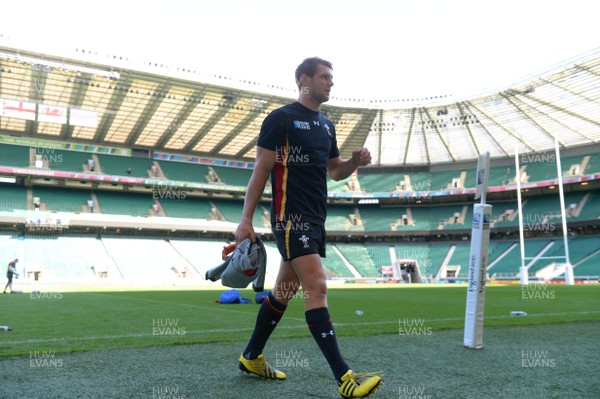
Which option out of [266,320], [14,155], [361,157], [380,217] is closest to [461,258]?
[380,217]

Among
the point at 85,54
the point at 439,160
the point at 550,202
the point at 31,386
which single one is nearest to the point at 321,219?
the point at 31,386

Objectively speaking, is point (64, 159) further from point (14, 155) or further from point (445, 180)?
point (445, 180)

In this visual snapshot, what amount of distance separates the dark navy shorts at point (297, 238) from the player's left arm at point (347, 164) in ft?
2.50

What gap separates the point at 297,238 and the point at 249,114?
40.7 metres

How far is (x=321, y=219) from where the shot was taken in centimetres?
383

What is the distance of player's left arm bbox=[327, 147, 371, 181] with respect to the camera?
4.13 meters

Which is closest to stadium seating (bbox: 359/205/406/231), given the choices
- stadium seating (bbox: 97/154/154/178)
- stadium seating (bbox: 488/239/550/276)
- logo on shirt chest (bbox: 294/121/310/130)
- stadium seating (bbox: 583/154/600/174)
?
stadium seating (bbox: 488/239/550/276)

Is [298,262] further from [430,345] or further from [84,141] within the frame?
[84,141]

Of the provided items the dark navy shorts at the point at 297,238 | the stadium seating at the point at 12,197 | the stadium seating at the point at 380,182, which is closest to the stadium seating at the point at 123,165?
the stadium seating at the point at 12,197

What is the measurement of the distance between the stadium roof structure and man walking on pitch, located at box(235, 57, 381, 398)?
32.4m

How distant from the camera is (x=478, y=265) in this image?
18.0 ft

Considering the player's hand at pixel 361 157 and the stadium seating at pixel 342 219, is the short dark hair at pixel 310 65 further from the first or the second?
the stadium seating at pixel 342 219

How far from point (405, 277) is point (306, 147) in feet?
154

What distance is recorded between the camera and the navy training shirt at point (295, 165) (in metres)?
3.76
